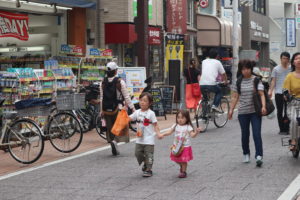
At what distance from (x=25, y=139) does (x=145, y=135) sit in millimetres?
2323

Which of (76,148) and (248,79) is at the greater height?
(248,79)

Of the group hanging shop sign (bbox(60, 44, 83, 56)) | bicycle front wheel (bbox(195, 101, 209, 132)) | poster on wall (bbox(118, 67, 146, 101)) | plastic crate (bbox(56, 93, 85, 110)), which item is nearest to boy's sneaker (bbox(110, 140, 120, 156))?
plastic crate (bbox(56, 93, 85, 110))

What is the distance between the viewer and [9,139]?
10578 mm

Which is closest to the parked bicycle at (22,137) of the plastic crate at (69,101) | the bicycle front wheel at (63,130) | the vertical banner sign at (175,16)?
the bicycle front wheel at (63,130)

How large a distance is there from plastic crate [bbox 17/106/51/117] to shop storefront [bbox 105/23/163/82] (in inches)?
395

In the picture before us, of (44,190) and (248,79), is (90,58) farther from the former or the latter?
(44,190)

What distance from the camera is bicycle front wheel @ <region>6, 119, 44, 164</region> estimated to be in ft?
34.4

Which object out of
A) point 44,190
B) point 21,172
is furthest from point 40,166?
point 44,190

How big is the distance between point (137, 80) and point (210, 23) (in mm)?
14217

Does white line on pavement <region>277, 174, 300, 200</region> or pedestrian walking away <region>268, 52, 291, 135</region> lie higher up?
pedestrian walking away <region>268, 52, 291, 135</region>

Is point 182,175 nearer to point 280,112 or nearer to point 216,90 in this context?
point 280,112

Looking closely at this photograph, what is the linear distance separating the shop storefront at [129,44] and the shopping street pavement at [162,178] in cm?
996

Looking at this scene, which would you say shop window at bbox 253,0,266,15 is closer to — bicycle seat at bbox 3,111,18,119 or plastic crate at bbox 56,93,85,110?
plastic crate at bbox 56,93,85,110

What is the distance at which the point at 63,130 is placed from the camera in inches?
453
